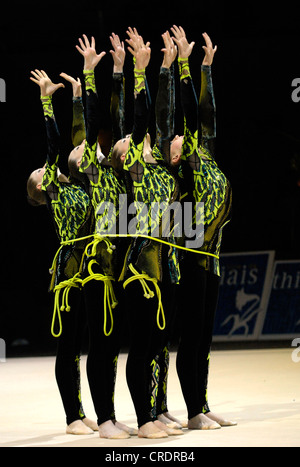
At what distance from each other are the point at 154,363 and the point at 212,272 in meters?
0.54

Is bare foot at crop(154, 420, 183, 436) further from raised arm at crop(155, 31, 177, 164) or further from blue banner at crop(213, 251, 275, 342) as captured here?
blue banner at crop(213, 251, 275, 342)

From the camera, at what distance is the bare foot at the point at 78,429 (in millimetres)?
4004

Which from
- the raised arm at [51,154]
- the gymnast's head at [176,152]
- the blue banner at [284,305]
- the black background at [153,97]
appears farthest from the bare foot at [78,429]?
the blue banner at [284,305]

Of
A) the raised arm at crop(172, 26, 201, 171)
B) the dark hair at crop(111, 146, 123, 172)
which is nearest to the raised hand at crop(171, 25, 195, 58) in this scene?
the raised arm at crop(172, 26, 201, 171)

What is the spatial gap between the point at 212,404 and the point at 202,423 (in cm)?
96

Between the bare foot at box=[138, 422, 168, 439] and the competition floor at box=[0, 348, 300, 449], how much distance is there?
45 mm

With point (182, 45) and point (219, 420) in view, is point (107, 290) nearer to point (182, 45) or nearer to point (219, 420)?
point (219, 420)

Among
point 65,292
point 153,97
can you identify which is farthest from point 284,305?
point 65,292

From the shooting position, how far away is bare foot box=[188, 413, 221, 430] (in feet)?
13.3

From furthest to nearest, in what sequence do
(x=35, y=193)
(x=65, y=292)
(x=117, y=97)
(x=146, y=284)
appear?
1. (x=35, y=193)
2. (x=117, y=97)
3. (x=65, y=292)
4. (x=146, y=284)

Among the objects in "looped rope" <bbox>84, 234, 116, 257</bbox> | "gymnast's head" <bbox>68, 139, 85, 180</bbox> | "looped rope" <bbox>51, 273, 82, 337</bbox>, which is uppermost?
"gymnast's head" <bbox>68, 139, 85, 180</bbox>

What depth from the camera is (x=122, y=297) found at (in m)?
3.94

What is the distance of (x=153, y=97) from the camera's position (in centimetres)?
891

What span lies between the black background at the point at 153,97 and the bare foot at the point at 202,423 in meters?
4.82
